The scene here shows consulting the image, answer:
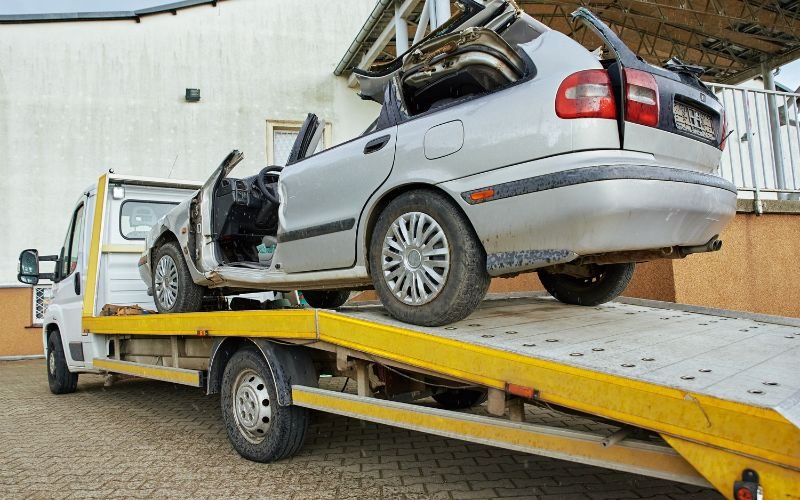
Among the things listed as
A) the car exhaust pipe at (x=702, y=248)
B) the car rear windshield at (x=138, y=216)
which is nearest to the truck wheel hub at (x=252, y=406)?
the car exhaust pipe at (x=702, y=248)

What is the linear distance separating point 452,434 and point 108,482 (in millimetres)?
2236

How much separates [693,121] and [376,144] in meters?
1.64

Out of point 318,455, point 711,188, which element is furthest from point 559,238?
point 318,455

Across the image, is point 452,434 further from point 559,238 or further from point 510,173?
point 510,173

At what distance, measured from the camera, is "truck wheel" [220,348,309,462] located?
11.5 ft

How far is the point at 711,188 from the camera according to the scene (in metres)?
2.81

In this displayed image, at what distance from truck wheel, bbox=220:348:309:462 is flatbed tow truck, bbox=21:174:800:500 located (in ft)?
0.03

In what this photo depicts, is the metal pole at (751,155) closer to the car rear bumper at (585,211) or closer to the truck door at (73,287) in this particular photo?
the car rear bumper at (585,211)

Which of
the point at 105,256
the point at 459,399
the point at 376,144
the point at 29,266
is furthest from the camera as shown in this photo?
the point at 29,266

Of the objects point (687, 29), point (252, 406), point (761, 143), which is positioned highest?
point (687, 29)

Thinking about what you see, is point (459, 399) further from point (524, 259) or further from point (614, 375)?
point (614, 375)

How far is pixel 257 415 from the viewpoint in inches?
141

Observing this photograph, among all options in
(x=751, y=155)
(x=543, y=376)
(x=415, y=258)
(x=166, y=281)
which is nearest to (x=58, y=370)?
(x=166, y=281)

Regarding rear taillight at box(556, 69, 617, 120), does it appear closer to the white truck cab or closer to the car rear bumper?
the car rear bumper
